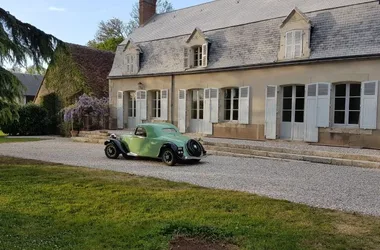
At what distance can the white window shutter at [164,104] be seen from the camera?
1689 centimetres

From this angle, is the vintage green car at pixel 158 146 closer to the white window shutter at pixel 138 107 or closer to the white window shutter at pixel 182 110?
the white window shutter at pixel 182 110

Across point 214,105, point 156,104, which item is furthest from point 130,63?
point 214,105

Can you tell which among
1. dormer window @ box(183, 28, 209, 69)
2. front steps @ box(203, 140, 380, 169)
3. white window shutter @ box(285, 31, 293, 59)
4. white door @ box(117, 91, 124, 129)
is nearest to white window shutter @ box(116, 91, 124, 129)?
white door @ box(117, 91, 124, 129)

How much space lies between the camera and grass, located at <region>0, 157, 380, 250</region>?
3.50 meters

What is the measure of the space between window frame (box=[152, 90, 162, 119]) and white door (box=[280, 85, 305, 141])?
6937 mm

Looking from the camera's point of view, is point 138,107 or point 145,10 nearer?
point 138,107

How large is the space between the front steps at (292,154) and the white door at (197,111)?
10.2 ft

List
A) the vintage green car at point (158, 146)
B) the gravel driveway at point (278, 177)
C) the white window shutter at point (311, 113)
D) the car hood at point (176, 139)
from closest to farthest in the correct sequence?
the gravel driveway at point (278, 177) < the vintage green car at point (158, 146) < the car hood at point (176, 139) < the white window shutter at point (311, 113)

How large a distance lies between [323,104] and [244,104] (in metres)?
3.21

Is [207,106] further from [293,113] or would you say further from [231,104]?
[293,113]

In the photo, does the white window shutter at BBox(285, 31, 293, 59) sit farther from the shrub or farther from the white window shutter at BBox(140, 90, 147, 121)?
the shrub

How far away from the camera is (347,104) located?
11586mm

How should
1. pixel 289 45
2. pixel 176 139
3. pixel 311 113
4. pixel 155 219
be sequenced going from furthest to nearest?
pixel 289 45 < pixel 311 113 < pixel 176 139 < pixel 155 219

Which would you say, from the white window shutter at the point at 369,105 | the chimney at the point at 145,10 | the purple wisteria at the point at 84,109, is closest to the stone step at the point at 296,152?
the white window shutter at the point at 369,105
